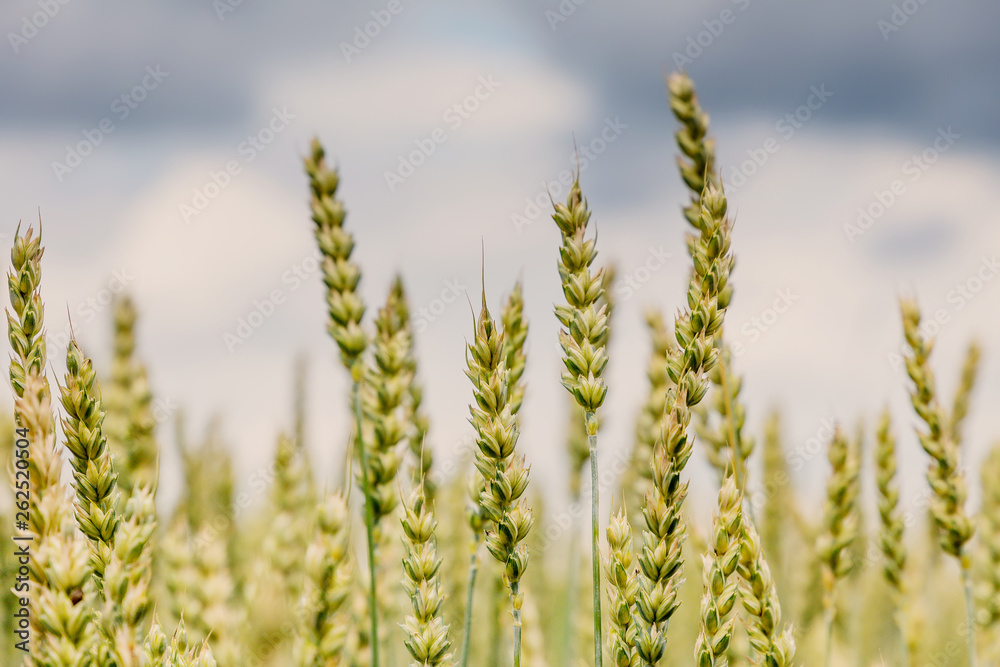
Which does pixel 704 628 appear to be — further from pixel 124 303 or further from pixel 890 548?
Result: pixel 124 303

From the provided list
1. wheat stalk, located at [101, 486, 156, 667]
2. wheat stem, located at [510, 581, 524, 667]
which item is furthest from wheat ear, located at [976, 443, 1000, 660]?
wheat stalk, located at [101, 486, 156, 667]

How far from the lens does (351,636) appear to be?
1.75 metres

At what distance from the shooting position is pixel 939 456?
6.53ft

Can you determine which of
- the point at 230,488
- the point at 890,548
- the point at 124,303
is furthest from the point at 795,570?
the point at 124,303

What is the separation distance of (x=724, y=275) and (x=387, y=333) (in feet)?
2.72

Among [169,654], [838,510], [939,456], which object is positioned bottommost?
[169,654]

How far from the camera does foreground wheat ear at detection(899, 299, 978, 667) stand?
76.7 inches

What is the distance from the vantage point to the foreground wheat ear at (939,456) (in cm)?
195

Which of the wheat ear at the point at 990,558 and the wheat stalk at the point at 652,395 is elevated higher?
the wheat stalk at the point at 652,395

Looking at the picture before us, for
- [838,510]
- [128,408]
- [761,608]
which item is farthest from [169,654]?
[838,510]

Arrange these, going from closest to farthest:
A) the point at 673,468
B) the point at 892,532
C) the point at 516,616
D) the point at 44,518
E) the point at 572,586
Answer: the point at 44,518 → the point at 673,468 → the point at 516,616 → the point at 892,532 → the point at 572,586

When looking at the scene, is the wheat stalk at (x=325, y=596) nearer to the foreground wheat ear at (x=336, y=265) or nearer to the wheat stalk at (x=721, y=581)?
the foreground wheat ear at (x=336, y=265)

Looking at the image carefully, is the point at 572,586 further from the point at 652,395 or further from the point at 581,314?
the point at 581,314

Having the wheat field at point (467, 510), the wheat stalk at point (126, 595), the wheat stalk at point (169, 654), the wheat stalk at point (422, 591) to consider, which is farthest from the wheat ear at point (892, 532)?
the wheat stalk at point (126, 595)
